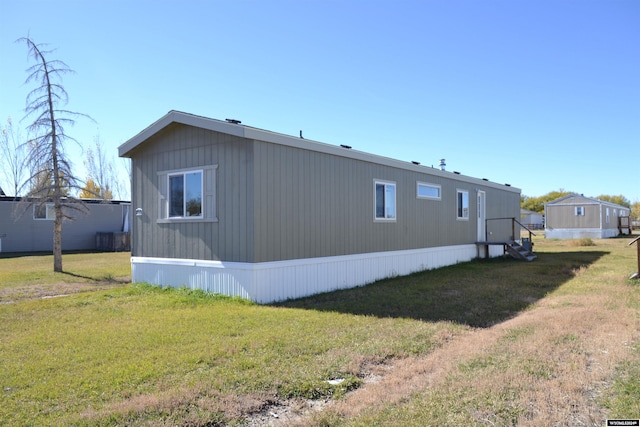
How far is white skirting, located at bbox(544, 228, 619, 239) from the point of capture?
30625mm

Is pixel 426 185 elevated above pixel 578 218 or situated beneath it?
elevated above

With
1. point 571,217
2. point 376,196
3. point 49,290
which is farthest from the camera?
point 571,217

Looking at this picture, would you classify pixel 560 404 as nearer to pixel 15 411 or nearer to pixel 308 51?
pixel 15 411

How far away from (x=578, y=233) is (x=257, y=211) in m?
30.1

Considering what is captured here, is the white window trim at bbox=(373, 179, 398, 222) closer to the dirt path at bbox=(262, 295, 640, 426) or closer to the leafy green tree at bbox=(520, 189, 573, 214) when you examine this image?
the dirt path at bbox=(262, 295, 640, 426)

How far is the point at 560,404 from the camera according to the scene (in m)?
3.42

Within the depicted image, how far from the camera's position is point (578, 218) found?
103 feet

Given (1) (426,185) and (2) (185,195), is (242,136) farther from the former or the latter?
(1) (426,185)

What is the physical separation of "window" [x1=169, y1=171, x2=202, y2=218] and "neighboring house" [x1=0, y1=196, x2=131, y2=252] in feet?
40.1

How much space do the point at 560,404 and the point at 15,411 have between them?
162 inches

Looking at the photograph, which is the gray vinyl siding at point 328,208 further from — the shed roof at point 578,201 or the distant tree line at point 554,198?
the distant tree line at point 554,198

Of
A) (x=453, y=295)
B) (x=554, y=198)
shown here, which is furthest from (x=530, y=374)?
(x=554, y=198)

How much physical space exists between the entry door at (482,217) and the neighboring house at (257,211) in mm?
5745

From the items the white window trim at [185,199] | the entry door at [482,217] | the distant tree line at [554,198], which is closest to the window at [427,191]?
the entry door at [482,217]
